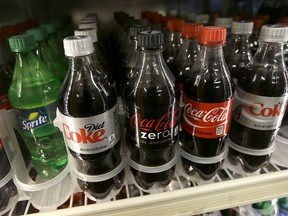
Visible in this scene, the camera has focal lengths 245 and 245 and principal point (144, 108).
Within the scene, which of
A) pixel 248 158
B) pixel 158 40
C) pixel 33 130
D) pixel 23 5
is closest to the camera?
pixel 158 40

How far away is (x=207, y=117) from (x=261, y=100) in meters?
0.14

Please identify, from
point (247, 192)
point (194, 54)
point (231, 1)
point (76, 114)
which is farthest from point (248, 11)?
point (76, 114)

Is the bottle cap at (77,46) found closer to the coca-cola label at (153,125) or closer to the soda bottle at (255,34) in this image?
the coca-cola label at (153,125)

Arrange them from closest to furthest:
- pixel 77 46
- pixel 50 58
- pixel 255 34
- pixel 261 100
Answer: pixel 77 46 < pixel 261 100 < pixel 50 58 < pixel 255 34

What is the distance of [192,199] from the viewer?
0.57 meters

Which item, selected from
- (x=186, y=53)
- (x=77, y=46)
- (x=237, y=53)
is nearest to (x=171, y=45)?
(x=186, y=53)

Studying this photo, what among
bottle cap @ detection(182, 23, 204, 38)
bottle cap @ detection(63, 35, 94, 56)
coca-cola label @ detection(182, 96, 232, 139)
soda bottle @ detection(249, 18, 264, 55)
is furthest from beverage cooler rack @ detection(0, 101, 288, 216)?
soda bottle @ detection(249, 18, 264, 55)

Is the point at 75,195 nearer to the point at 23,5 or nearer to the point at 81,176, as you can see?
the point at 81,176

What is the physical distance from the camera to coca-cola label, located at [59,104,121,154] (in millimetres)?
497

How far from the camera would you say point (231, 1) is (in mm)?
1364

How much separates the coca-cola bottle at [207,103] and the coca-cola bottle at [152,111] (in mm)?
43

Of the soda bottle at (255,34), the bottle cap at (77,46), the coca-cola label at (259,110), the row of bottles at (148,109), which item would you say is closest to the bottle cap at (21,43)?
the row of bottles at (148,109)

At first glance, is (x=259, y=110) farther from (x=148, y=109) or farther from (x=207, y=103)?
(x=148, y=109)

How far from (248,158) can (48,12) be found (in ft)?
3.80
